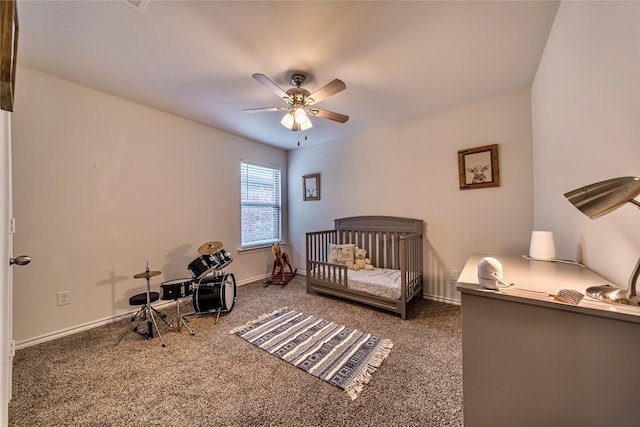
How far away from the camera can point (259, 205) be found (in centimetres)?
402

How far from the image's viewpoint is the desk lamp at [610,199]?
0.59m

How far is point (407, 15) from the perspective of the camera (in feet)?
4.80

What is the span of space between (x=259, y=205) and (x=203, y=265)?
1707mm

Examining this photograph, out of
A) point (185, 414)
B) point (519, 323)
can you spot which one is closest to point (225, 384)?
point (185, 414)

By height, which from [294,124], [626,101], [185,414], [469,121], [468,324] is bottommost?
[185,414]

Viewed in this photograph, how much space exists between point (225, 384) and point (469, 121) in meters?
3.42

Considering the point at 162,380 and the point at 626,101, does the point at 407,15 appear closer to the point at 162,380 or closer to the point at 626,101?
the point at 626,101

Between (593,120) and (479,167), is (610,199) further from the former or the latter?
(479,167)

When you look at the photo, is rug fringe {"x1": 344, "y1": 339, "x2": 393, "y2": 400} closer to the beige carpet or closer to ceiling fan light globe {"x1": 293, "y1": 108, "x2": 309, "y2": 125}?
the beige carpet

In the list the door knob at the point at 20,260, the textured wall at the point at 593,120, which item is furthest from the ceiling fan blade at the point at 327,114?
the door knob at the point at 20,260

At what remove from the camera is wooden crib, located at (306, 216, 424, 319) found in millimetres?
2521

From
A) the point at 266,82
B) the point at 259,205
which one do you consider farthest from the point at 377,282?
the point at 259,205

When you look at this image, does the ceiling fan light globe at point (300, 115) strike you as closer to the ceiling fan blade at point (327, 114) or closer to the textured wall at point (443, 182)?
the ceiling fan blade at point (327, 114)

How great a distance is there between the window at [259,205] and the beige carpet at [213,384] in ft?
6.16
